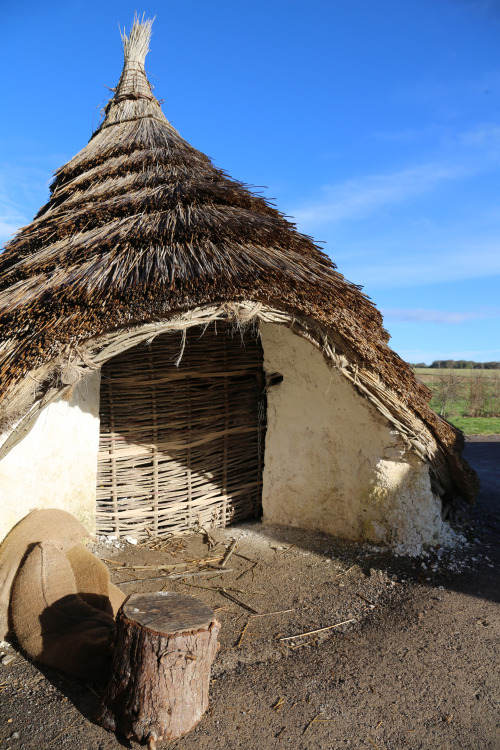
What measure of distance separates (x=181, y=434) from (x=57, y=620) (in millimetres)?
2335

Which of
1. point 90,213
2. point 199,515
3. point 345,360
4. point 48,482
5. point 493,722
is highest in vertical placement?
point 90,213

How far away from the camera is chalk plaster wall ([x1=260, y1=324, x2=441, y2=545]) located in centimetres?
450

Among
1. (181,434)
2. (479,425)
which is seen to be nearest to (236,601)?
(181,434)

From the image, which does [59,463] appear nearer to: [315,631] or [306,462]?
[306,462]

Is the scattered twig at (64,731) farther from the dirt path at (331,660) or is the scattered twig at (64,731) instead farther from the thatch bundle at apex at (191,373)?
the thatch bundle at apex at (191,373)

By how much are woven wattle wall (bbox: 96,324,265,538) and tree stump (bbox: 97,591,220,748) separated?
246cm

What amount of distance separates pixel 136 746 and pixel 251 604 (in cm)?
157

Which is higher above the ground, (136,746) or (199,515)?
(199,515)

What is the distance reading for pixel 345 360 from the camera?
421 centimetres

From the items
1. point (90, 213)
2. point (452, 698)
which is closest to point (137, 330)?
point (90, 213)

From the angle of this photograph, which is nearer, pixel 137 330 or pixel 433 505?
pixel 137 330

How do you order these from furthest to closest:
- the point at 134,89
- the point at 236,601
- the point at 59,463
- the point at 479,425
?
the point at 479,425
the point at 134,89
the point at 59,463
the point at 236,601

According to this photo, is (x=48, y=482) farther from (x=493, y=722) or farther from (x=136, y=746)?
(x=493, y=722)

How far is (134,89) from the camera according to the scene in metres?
6.87
